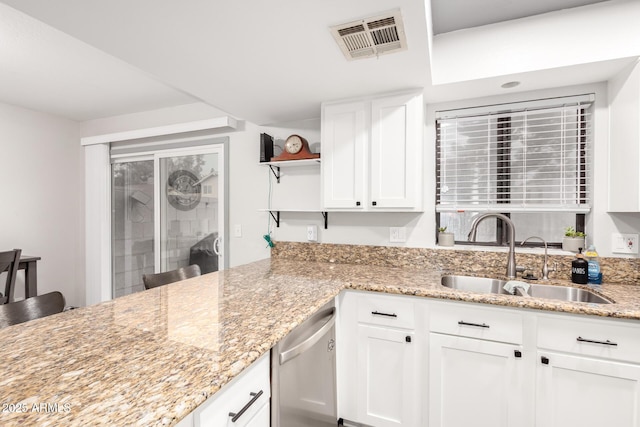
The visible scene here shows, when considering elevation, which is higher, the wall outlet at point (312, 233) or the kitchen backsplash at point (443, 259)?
the wall outlet at point (312, 233)

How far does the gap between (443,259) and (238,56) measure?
1.82 m

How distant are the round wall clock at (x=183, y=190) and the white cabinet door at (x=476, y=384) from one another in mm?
2621

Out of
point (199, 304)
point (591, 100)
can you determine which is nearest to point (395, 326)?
point (199, 304)

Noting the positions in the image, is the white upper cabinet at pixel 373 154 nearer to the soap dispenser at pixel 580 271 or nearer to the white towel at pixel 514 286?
the white towel at pixel 514 286

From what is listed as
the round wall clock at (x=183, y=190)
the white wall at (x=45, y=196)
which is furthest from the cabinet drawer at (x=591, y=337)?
the white wall at (x=45, y=196)

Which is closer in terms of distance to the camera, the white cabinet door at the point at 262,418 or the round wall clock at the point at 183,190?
the white cabinet door at the point at 262,418

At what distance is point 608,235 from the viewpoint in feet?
6.30

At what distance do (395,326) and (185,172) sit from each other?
2623 mm

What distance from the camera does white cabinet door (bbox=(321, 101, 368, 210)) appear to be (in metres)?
2.18

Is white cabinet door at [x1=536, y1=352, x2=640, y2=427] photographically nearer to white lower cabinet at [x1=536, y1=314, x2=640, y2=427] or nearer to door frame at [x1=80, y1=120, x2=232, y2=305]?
white lower cabinet at [x1=536, y1=314, x2=640, y2=427]

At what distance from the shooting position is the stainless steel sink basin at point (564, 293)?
1.71 metres

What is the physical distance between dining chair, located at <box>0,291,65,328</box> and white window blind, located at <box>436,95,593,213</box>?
2273 millimetres

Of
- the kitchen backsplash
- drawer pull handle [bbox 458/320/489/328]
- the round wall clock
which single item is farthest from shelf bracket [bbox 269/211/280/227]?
drawer pull handle [bbox 458/320/489/328]

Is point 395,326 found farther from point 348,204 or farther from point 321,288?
point 348,204
